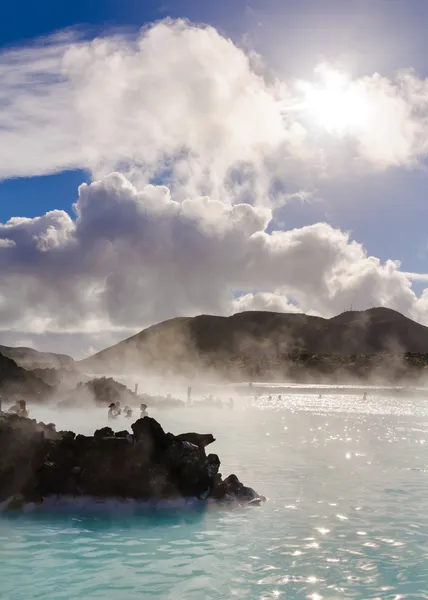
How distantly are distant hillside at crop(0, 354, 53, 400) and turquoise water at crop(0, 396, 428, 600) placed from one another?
230 feet

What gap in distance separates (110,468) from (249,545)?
8381mm


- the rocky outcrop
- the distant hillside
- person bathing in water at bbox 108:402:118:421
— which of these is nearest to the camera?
the rocky outcrop

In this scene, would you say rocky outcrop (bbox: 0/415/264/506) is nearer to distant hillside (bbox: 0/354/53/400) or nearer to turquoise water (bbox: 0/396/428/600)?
turquoise water (bbox: 0/396/428/600)

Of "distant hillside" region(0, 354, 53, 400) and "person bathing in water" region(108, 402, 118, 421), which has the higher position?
"distant hillside" region(0, 354, 53, 400)

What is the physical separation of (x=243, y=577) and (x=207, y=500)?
31.9ft

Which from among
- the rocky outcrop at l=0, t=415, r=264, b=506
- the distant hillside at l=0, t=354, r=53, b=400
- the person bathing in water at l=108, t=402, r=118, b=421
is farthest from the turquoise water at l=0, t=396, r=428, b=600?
the distant hillside at l=0, t=354, r=53, b=400

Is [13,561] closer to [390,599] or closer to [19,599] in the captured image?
[19,599]

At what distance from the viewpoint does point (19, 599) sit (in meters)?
17.7

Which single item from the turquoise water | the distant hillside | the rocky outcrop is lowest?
the turquoise water

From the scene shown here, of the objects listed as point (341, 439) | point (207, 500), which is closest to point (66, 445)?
point (207, 500)

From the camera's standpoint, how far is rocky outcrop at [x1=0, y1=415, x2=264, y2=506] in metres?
28.5

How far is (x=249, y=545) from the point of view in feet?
76.4

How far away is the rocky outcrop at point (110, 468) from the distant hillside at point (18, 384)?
7457 cm

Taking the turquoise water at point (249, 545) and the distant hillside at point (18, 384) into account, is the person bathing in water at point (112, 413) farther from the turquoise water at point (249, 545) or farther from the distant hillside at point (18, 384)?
the turquoise water at point (249, 545)
